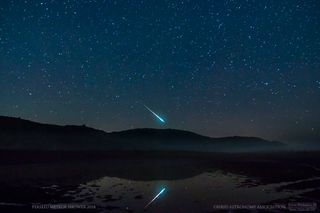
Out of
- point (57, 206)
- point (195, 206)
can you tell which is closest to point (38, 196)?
point (57, 206)

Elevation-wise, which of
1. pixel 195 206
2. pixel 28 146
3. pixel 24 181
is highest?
pixel 28 146

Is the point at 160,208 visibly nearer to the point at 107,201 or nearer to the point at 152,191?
the point at 107,201

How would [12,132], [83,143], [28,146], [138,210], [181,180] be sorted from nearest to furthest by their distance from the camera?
[138,210] < [181,180] < [28,146] < [12,132] < [83,143]

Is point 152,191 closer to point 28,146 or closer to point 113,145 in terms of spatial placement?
point 28,146

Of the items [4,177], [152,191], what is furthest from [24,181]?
[152,191]

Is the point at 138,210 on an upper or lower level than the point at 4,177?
lower

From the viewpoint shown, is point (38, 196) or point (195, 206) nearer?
point (195, 206)

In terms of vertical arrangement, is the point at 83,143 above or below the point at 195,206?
above

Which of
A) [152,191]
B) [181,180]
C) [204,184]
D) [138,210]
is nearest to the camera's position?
[138,210]

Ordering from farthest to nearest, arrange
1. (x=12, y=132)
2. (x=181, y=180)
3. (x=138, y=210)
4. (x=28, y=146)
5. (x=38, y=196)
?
1. (x=12, y=132)
2. (x=28, y=146)
3. (x=181, y=180)
4. (x=38, y=196)
5. (x=138, y=210)
